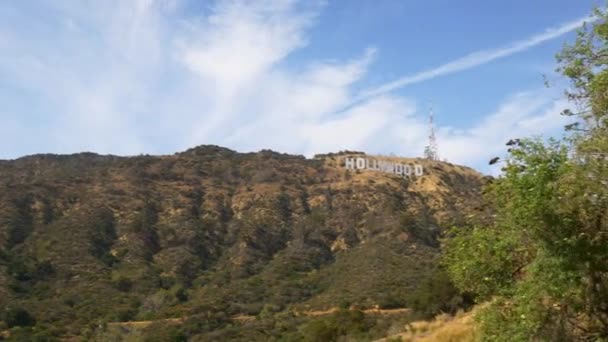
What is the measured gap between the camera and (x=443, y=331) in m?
23.1

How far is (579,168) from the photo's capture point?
1040cm

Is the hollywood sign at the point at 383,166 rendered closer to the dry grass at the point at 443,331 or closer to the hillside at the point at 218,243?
the hillside at the point at 218,243

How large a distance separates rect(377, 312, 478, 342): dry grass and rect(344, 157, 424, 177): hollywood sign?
72.7 metres

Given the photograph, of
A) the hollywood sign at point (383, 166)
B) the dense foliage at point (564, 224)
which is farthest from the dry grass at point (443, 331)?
the hollywood sign at point (383, 166)

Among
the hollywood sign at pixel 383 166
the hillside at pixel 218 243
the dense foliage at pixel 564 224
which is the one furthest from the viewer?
the hollywood sign at pixel 383 166

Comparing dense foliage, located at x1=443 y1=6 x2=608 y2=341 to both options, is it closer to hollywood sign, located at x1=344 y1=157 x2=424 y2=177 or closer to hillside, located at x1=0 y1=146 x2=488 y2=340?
hillside, located at x1=0 y1=146 x2=488 y2=340

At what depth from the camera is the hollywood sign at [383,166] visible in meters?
104

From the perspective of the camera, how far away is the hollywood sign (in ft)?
340

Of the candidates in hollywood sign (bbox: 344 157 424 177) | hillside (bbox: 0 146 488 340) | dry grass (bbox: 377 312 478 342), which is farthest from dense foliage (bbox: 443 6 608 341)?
hollywood sign (bbox: 344 157 424 177)

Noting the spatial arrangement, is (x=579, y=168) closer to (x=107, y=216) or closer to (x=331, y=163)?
(x=107, y=216)

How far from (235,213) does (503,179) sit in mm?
76577

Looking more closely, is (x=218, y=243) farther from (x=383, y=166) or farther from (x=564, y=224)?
(x=564, y=224)

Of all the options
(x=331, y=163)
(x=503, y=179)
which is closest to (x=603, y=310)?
(x=503, y=179)

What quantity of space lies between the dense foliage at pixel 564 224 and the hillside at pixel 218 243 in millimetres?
22355
